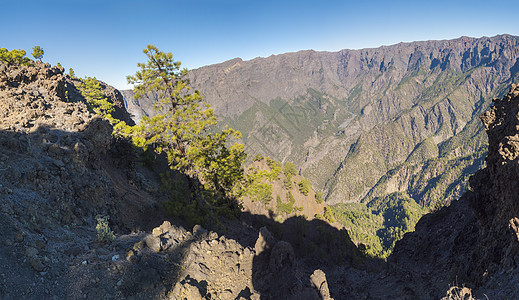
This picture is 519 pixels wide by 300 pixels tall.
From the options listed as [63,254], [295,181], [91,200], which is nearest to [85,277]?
[63,254]

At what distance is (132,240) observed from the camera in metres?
9.01

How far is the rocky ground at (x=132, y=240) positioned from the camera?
6988mm

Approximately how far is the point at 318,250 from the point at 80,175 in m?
41.4

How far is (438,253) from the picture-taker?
753 inches

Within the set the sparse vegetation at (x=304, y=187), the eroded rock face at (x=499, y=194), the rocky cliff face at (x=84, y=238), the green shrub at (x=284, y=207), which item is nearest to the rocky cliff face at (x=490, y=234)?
the eroded rock face at (x=499, y=194)

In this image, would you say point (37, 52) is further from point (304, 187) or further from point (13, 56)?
point (304, 187)

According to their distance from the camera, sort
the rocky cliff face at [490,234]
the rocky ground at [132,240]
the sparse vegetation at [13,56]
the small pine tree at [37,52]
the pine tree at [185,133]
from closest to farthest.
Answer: the rocky ground at [132,240], the rocky cliff face at [490,234], the pine tree at [185,133], the sparse vegetation at [13,56], the small pine tree at [37,52]

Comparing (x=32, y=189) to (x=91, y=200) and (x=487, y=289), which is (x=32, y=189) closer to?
(x=91, y=200)

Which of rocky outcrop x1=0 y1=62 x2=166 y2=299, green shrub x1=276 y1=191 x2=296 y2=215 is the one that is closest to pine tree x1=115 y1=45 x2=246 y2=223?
rocky outcrop x1=0 y1=62 x2=166 y2=299

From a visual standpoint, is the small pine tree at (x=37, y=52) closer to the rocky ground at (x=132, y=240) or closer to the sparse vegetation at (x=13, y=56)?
the sparse vegetation at (x=13, y=56)

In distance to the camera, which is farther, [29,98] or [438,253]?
[438,253]

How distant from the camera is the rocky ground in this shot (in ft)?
22.9

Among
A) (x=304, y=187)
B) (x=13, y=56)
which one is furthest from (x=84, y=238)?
(x=304, y=187)

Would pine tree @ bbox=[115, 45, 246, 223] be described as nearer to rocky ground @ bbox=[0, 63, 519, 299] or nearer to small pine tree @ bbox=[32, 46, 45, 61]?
rocky ground @ bbox=[0, 63, 519, 299]
